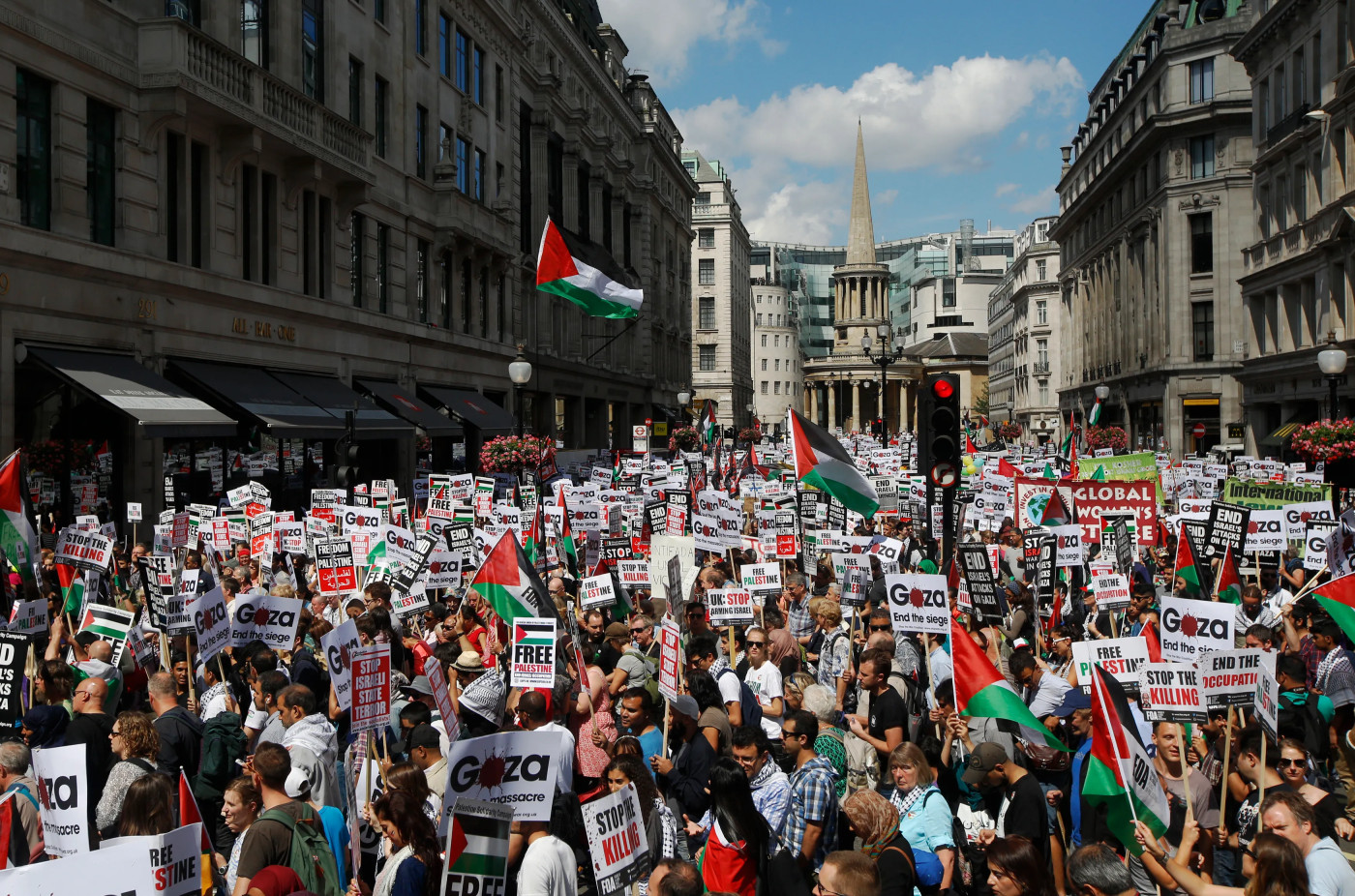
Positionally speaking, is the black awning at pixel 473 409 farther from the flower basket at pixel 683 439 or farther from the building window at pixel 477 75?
the flower basket at pixel 683 439

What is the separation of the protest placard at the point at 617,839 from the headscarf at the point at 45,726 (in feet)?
15.3

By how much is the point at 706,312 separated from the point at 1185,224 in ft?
193

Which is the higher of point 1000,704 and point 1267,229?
point 1267,229

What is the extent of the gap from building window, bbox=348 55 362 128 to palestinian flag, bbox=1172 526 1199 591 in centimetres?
2509

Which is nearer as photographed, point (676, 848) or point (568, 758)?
point (676, 848)

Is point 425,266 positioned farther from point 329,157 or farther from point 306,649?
point 306,649

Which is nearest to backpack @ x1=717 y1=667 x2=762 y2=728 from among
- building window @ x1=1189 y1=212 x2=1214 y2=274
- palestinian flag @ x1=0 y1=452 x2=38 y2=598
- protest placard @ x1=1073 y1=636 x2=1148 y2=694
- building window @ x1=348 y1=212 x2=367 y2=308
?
protest placard @ x1=1073 y1=636 x2=1148 y2=694

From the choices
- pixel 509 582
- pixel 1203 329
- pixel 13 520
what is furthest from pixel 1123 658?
pixel 1203 329

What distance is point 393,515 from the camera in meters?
19.9

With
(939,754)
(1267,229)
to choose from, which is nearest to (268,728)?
(939,754)

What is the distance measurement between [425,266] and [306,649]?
1116 inches

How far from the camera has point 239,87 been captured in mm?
25641

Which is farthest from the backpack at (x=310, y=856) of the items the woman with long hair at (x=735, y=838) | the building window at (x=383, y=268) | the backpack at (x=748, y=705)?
the building window at (x=383, y=268)

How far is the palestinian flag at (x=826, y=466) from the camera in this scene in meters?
16.8
